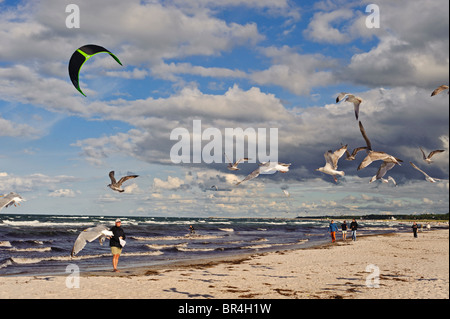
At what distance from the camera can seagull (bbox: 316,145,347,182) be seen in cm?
761

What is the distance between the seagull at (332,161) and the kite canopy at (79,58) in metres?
7.51

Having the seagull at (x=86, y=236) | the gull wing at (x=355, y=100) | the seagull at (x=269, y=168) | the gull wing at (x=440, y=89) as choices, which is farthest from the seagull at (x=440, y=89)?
the seagull at (x=86, y=236)

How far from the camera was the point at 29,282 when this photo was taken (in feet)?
46.6

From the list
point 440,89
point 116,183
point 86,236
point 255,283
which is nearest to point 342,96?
point 440,89

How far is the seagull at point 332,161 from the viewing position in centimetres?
761

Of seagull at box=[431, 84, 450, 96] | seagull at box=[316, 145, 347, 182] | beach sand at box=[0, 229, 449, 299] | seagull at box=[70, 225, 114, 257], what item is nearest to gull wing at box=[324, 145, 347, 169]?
seagull at box=[316, 145, 347, 182]

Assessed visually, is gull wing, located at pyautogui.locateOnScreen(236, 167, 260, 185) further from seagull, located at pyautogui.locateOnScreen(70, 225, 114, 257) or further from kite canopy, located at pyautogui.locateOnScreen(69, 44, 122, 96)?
kite canopy, located at pyautogui.locateOnScreen(69, 44, 122, 96)

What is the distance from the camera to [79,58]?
12.2 meters

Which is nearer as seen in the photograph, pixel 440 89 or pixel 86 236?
pixel 440 89

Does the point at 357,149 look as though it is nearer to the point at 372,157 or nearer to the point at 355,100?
the point at 372,157

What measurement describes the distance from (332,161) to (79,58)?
865 cm
